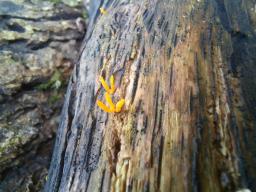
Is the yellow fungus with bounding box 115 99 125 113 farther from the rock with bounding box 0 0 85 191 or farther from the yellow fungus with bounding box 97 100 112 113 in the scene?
the rock with bounding box 0 0 85 191

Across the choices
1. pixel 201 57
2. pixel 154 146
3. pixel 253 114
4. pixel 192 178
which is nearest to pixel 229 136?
pixel 253 114

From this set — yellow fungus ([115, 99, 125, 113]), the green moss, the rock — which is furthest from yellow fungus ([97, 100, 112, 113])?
the green moss

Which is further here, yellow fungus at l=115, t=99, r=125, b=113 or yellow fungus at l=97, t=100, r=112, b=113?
yellow fungus at l=115, t=99, r=125, b=113

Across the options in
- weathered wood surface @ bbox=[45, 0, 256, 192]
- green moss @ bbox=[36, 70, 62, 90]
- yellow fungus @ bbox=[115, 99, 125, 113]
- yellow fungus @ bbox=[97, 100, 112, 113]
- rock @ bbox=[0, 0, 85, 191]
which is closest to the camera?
weathered wood surface @ bbox=[45, 0, 256, 192]

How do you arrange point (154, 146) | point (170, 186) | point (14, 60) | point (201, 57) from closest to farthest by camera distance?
point (170, 186) < point (154, 146) < point (201, 57) < point (14, 60)

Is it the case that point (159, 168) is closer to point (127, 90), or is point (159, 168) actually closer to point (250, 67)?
point (127, 90)

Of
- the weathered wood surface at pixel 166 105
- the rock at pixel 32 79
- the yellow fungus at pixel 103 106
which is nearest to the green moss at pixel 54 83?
the rock at pixel 32 79

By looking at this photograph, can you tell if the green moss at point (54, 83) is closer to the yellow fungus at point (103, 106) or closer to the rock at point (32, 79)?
the rock at point (32, 79)

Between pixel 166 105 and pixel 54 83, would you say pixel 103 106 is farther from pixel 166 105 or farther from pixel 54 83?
pixel 54 83
